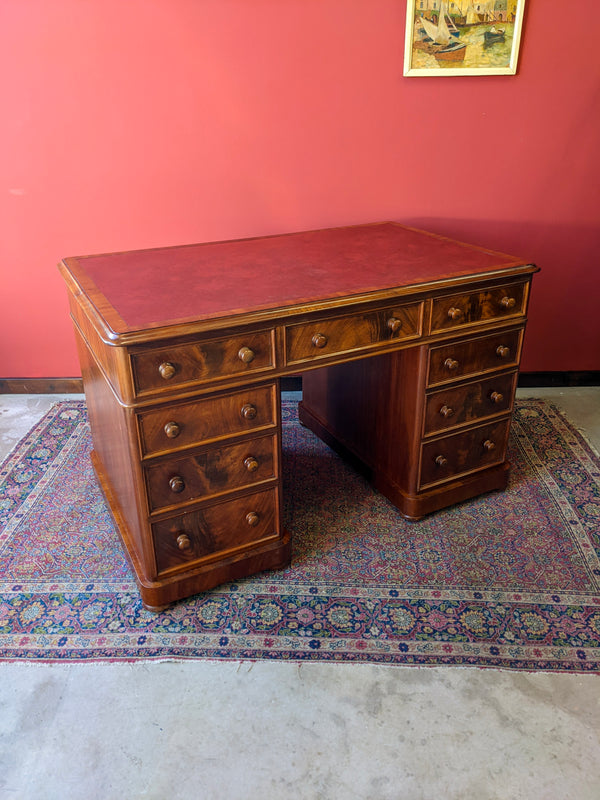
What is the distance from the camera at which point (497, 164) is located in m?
3.04

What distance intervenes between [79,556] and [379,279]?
1.37 metres

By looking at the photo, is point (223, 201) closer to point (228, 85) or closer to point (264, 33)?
point (228, 85)

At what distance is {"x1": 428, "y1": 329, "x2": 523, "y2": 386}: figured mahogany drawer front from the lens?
7.33 feet

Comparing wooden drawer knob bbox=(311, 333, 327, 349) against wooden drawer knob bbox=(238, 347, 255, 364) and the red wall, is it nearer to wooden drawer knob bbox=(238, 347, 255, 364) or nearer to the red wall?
wooden drawer knob bbox=(238, 347, 255, 364)

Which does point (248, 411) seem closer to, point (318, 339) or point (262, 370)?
point (262, 370)

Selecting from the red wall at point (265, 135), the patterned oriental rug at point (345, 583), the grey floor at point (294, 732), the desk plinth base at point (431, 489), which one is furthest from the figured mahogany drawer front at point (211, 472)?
the red wall at point (265, 135)

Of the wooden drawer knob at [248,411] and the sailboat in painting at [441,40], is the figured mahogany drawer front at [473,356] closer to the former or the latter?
the wooden drawer knob at [248,411]

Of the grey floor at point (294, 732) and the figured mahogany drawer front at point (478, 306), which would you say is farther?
the figured mahogany drawer front at point (478, 306)

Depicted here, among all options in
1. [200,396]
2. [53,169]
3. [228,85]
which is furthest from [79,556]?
[228,85]

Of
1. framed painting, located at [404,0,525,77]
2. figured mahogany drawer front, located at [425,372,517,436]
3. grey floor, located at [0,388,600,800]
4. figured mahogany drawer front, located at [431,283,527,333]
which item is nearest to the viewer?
grey floor, located at [0,388,600,800]

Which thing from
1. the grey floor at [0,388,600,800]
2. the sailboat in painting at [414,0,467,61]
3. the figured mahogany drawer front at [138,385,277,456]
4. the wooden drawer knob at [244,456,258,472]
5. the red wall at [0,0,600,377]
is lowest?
the grey floor at [0,388,600,800]

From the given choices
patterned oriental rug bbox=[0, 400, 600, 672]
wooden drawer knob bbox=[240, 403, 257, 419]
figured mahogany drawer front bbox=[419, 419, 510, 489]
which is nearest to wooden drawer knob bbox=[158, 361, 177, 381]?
wooden drawer knob bbox=[240, 403, 257, 419]

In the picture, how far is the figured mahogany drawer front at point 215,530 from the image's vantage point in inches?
78.7

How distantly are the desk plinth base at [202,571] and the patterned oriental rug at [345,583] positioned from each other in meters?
0.04
